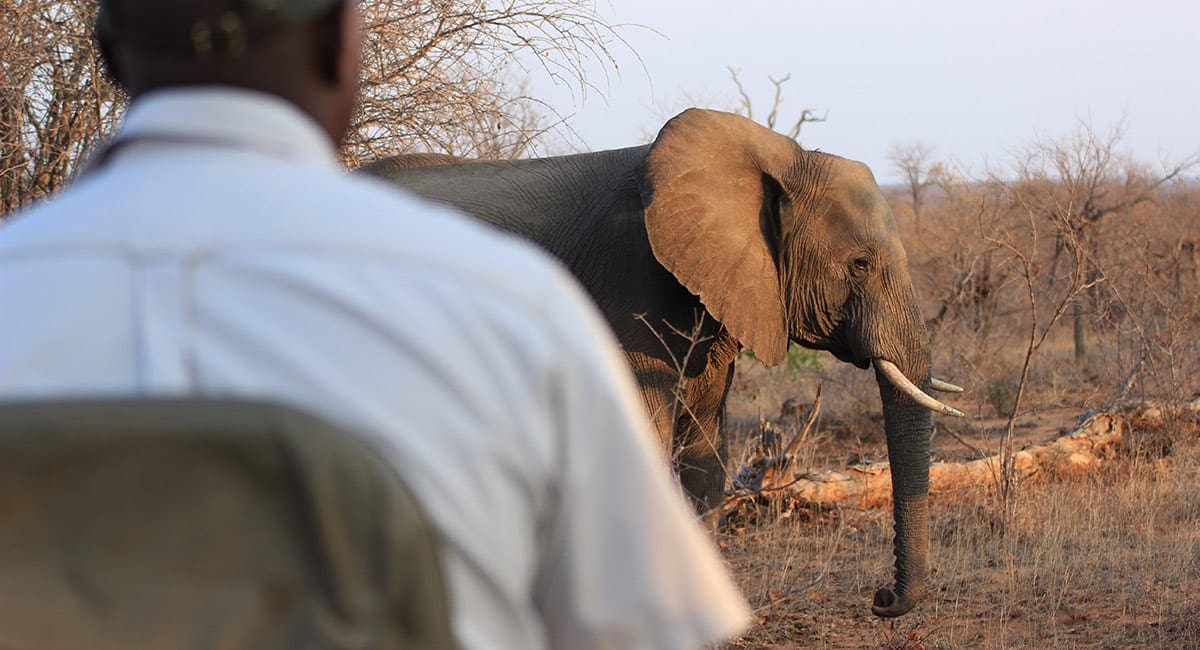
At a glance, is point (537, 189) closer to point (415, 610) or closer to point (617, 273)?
point (617, 273)

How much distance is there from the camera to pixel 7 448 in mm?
958

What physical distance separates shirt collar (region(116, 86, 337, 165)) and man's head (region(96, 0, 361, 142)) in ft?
0.05

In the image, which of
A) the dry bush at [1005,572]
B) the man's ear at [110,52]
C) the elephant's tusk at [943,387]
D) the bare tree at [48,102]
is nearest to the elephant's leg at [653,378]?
the dry bush at [1005,572]

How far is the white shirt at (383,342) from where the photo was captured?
1.00 metres

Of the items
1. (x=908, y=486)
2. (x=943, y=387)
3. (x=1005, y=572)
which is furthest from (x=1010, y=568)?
(x=943, y=387)

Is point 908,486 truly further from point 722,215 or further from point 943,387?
point 722,215

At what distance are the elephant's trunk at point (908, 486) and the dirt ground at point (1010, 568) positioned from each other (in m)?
0.15

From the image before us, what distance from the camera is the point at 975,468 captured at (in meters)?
7.73

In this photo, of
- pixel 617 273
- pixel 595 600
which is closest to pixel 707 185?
pixel 617 273

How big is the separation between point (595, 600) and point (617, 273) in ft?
16.5

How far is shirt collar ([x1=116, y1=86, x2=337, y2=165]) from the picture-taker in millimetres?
1062

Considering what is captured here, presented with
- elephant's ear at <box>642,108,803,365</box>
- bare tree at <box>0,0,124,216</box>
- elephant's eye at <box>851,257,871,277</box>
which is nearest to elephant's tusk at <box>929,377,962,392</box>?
elephant's eye at <box>851,257,871,277</box>

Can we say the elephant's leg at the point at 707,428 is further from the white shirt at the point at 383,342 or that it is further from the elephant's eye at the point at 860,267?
the white shirt at the point at 383,342

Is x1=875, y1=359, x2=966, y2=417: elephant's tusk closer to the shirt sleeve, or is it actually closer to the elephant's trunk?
the elephant's trunk
